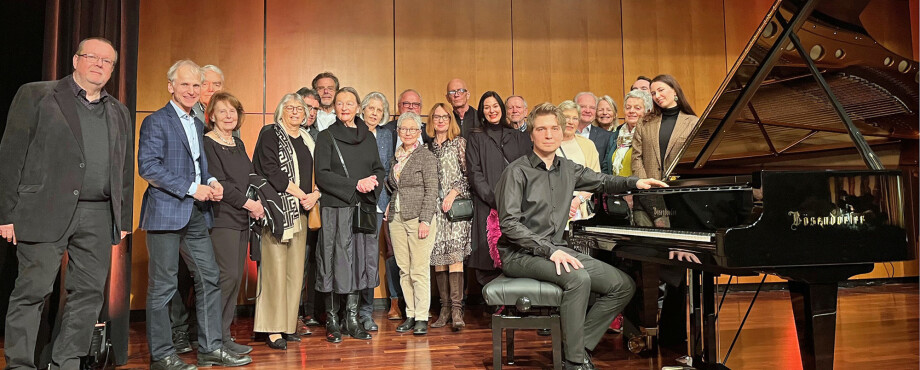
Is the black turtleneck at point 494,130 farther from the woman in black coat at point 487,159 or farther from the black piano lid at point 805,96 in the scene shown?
the black piano lid at point 805,96

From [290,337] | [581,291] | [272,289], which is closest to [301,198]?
[272,289]

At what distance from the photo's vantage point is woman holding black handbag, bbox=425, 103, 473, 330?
4.40m

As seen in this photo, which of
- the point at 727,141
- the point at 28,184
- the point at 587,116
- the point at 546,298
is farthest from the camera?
the point at 587,116

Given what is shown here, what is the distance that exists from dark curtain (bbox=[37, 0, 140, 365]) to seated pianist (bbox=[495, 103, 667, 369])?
6.68ft

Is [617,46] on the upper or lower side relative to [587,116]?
upper

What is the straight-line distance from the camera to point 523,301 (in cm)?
295

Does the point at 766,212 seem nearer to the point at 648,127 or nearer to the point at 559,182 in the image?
the point at 559,182

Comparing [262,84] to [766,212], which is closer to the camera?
[766,212]

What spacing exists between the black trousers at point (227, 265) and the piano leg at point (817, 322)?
2.75 m

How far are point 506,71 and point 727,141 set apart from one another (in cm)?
321

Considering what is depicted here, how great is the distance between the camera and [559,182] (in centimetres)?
329

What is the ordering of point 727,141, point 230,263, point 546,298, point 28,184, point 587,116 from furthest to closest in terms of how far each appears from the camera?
point 587,116
point 230,263
point 727,141
point 546,298
point 28,184

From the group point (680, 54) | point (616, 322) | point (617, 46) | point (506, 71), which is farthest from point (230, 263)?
point (680, 54)

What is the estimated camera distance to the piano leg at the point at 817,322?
7.73 ft
